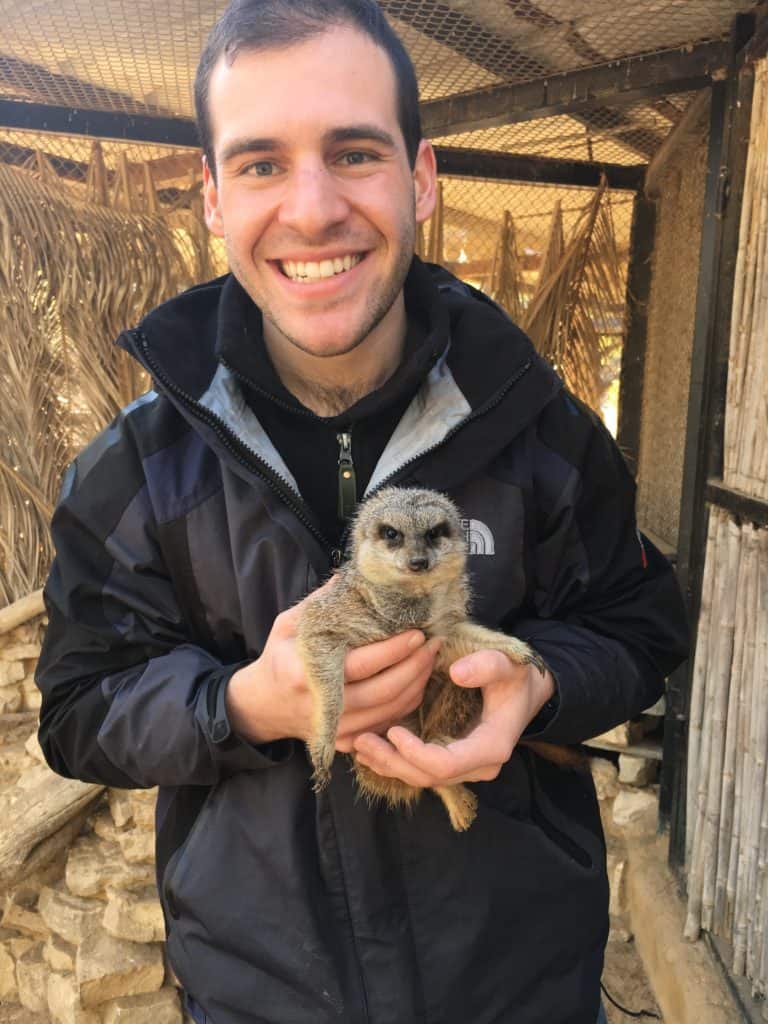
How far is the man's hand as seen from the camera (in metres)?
1.60

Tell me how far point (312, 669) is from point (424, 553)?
38cm

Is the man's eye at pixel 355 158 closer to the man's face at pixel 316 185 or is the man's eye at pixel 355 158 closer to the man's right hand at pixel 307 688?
the man's face at pixel 316 185

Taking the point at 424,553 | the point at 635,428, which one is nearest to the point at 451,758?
the point at 424,553

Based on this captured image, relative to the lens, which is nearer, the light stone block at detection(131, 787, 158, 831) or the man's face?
the man's face

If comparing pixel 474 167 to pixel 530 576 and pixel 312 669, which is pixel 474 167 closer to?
pixel 530 576

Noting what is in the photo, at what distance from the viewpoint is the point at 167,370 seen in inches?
74.4

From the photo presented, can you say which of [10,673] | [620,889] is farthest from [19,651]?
[620,889]

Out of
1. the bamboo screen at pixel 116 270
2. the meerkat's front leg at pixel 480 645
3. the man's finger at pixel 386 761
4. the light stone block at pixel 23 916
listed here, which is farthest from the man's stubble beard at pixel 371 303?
the light stone block at pixel 23 916

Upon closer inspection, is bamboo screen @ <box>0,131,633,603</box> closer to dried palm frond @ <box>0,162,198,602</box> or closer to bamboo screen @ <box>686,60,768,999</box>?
dried palm frond @ <box>0,162,198,602</box>

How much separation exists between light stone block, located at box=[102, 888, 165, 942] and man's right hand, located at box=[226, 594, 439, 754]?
3253 millimetres

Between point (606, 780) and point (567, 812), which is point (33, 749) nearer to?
point (606, 780)

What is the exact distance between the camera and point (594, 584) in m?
2.07

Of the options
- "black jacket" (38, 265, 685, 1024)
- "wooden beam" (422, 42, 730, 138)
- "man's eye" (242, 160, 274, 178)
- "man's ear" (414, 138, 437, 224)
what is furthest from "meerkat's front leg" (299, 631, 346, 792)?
"wooden beam" (422, 42, 730, 138)

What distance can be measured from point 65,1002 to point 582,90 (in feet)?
16.7
